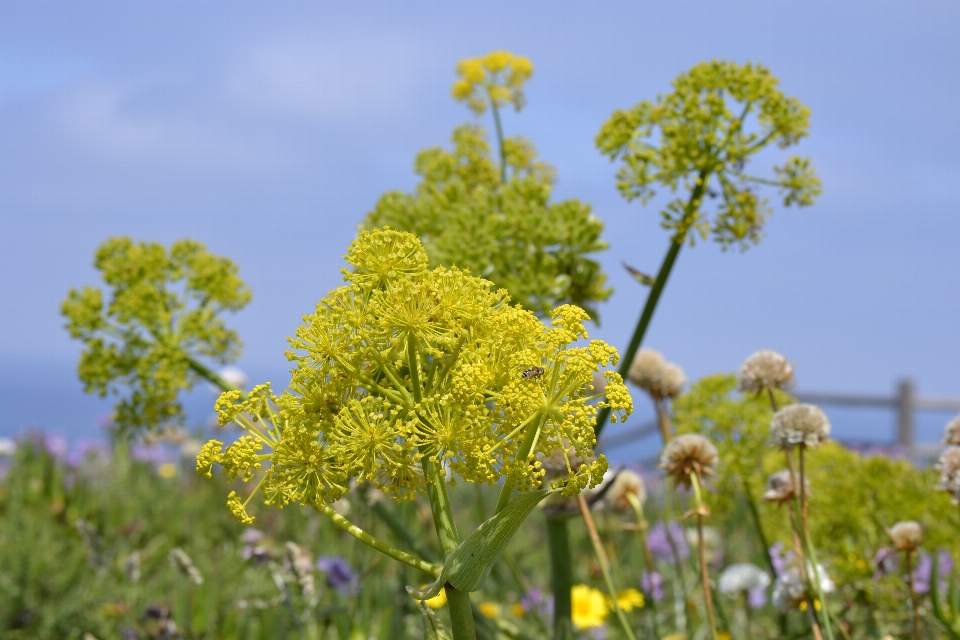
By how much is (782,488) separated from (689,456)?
34 cm

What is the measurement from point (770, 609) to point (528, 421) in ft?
12.3

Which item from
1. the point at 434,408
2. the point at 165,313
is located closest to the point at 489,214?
the point at 165,313

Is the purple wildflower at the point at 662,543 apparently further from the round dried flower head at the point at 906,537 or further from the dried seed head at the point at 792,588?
the round dried flower head at the point at 906,537

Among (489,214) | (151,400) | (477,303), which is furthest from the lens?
(151,400)

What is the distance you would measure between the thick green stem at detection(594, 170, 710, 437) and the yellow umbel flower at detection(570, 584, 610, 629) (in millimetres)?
2139

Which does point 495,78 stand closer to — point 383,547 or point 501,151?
point 501,151

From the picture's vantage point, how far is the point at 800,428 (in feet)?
8.27

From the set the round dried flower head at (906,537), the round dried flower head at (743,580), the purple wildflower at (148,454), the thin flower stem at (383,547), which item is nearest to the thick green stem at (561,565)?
the round dried flower head at (906,537)

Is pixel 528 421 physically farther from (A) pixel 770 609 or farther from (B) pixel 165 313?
(A) pixel 770 609

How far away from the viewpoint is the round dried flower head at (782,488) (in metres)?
2.64

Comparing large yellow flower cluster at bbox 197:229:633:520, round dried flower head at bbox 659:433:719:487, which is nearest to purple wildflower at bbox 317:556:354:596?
round dried flower head at bbox 659:433:719:487

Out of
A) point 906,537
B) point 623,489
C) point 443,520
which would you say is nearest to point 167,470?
point 623,489

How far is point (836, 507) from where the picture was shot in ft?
11.4

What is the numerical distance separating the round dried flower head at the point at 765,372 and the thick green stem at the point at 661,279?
487 millimetres
